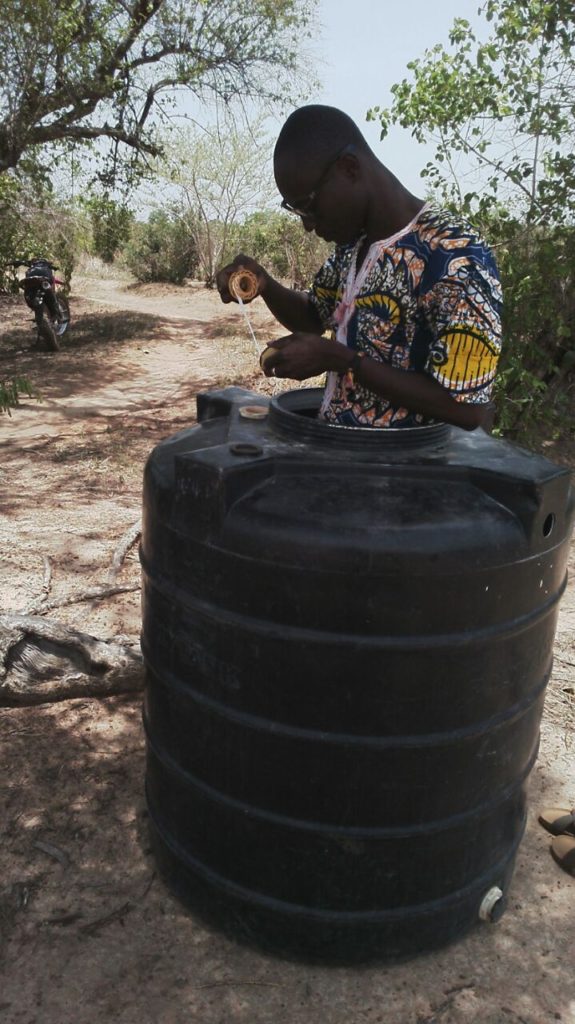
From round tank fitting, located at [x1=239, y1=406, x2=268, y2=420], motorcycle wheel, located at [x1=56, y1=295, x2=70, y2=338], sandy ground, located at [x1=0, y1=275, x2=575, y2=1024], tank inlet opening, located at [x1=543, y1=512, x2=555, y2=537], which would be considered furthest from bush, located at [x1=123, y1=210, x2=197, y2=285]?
tank inlet opening, located at [x1=543, y1=512, x2=555, y2=537]

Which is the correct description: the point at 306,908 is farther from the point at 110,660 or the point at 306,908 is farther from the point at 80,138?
the point at 80,138

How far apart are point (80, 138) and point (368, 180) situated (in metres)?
9.65

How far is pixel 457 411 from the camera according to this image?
181cm

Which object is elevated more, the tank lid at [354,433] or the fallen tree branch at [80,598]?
the tank lid at [354,433]

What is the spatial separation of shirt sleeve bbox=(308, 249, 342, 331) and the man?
0.74ft

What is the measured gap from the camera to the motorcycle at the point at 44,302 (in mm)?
10297

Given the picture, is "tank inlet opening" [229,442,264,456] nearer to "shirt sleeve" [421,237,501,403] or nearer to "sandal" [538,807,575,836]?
"shirt sleeve" [421,237,501,403]

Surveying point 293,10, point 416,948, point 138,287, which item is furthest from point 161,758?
point 138,287

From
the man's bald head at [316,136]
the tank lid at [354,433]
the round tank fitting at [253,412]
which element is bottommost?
the round tank fitting at [253,412]

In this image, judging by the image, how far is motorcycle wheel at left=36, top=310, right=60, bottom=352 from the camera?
33.6ft

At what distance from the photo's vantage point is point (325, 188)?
178 centimetres

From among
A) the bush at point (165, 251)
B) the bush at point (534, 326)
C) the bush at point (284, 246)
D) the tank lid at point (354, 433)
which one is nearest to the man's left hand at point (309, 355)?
the tank lid at point (354, 433)

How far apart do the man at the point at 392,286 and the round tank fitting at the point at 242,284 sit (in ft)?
0.86

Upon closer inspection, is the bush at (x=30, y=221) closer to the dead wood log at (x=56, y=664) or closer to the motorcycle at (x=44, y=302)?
the motorcycle at (x=44, y=302)
